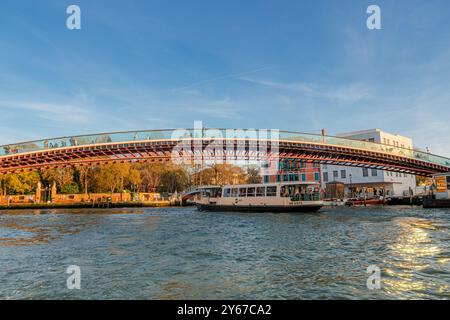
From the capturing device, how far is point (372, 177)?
5909 centimetres

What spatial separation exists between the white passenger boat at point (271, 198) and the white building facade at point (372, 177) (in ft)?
92.0

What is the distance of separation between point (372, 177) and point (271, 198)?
112 ft

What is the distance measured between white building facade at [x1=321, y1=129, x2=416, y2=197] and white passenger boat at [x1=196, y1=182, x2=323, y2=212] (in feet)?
92.0

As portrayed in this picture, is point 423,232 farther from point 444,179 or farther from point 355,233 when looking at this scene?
point 444,179

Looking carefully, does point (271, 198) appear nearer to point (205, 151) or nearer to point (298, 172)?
point (205, 151)

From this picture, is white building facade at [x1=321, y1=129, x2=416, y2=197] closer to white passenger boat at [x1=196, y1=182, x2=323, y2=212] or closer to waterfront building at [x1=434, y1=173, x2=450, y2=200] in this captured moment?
waterfront building at [x1=434, y1=173, x2=450, y2=200]

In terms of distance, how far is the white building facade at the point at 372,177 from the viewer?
58.8m

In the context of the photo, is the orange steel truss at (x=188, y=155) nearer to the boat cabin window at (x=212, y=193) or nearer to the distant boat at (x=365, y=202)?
the boat cabin window at (x=212, y=193)

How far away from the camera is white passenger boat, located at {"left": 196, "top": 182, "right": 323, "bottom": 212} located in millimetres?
31923

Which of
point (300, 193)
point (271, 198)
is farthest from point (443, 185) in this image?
point (271, 198)

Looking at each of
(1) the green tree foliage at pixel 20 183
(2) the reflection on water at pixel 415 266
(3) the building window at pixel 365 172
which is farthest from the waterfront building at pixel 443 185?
(1) the green tree foliage at pixel 20 183

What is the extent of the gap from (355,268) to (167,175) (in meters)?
66.4
